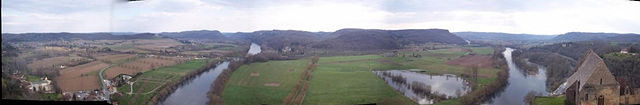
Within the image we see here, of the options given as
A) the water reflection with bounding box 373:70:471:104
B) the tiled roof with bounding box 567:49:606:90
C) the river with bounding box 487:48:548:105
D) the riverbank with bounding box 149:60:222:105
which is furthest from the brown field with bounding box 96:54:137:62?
the tiled roof with bounding box 567:49:606:90

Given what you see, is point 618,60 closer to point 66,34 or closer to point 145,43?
point 66,34

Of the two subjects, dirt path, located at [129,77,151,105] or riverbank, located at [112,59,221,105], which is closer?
dirt path, located at [129,77,151,105]

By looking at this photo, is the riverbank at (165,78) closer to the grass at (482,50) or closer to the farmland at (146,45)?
the farmland at (146,45)

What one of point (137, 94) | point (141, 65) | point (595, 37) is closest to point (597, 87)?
point (595, 37)

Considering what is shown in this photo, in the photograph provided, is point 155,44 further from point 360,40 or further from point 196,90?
point 360,40

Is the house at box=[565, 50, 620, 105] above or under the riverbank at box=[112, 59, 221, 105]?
above

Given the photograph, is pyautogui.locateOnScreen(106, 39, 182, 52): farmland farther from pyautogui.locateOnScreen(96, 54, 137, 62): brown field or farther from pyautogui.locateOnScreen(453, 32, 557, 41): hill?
pyautogui.locateOnScreen(453, 32, 557, 41): hill

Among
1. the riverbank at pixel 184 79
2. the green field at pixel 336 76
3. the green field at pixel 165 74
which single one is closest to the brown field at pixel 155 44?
the green field at pixel 165 74
